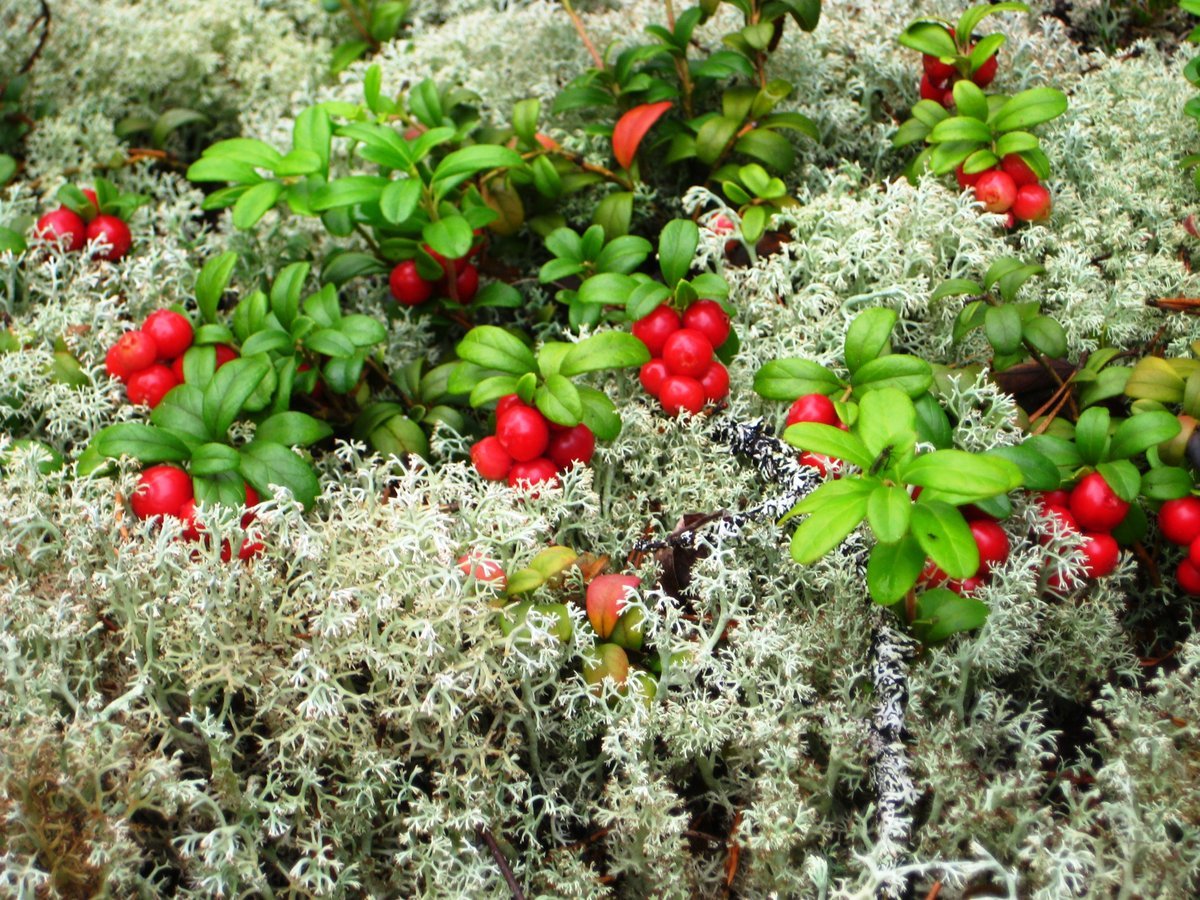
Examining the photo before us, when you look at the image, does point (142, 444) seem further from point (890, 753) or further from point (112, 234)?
point (890, 753)

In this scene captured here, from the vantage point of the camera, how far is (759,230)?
2.37m

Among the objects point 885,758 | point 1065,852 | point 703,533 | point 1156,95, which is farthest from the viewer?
point 1156,95

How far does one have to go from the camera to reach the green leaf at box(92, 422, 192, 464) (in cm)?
193

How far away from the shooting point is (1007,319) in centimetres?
204

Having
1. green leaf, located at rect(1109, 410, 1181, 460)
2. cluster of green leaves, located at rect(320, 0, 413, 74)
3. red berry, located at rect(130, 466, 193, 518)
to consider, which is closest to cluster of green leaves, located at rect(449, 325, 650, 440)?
red berry, located at rect(130, 466, 193, 518)

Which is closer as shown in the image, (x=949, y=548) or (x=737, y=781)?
(x=949, y=548)

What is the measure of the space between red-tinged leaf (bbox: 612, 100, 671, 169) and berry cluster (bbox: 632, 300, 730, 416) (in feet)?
2.06

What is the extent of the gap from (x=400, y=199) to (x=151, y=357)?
2.02ft

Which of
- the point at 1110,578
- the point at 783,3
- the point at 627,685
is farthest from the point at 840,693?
the point at 783,3

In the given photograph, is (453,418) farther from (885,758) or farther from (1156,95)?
(1156,95)

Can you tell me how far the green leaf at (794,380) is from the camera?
197 cm

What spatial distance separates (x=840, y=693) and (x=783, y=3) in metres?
1.72

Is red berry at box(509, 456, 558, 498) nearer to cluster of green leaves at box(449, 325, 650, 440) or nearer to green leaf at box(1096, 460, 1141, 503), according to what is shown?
cluster of green leaves at box(449, 325, 650, 440)

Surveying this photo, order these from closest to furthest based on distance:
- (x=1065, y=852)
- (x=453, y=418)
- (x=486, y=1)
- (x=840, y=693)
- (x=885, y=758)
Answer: (x=1065, y=852)
(x=885, y=758)
(x=840, y=693)
(x=453, y=418)
(x=486, y=1)
